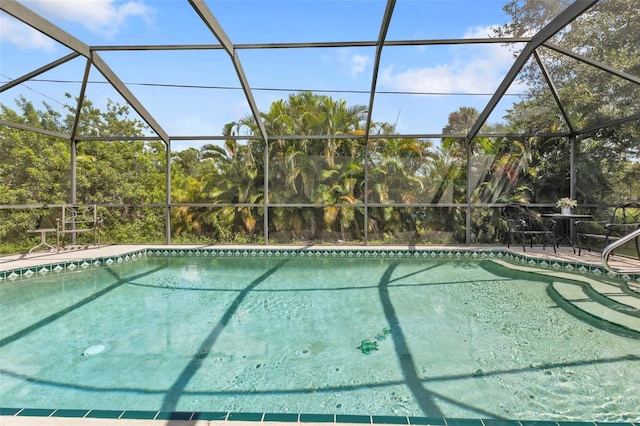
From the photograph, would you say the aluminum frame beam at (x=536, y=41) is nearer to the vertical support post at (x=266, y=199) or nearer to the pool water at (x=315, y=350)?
the pool water at (x=315, y=350)

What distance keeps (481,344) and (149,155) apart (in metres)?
8.84

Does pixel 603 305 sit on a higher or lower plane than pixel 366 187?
lower

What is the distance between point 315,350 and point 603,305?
11.2 feet

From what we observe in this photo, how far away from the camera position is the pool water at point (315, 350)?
2.05m

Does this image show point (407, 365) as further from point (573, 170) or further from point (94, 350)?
point (573, 170)

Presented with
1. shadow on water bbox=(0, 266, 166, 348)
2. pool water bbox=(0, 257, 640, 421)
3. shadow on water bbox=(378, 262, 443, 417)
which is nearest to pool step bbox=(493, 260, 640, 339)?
pool water bbox=(0, 257, 640, 421)

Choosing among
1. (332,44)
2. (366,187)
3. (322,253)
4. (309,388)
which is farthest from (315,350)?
(366,187)

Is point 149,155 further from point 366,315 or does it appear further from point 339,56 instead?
point 366,315

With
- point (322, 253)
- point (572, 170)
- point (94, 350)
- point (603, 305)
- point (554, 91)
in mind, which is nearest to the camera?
point (94, 350)

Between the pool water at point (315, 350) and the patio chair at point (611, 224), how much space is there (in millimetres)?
1910

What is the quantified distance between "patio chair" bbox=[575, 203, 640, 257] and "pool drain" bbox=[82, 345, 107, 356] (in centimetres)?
692

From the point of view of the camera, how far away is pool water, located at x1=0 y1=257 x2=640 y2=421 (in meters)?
2.05

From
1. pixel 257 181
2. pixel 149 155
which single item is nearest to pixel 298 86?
pixel 257 181

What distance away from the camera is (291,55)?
675 centimetres
